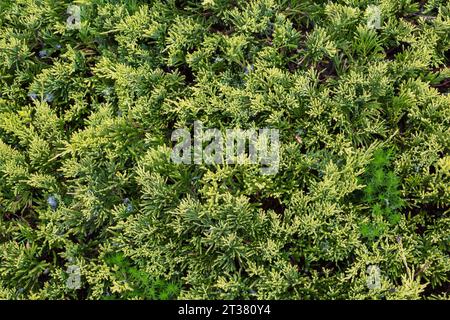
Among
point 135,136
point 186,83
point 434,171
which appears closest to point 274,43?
point 186,83

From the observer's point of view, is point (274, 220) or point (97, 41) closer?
point (274, 220)

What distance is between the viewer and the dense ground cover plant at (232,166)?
2.45 m

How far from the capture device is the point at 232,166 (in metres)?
2.58

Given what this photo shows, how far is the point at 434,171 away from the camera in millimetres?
2621

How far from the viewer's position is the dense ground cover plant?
245 centimetres

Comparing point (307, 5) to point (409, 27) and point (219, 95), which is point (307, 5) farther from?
point (219, 95)

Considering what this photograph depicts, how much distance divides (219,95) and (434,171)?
1.29m

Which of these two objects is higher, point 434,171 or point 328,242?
point 434,171

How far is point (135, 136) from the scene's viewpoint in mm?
2807

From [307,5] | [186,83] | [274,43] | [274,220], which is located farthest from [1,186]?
[307,5]
